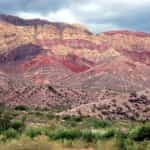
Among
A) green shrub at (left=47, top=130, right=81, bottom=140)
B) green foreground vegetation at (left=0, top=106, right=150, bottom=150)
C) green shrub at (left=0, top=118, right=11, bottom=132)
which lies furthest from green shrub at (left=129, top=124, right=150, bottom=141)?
green shrub at (left=0, top=118, right=11, bottom=132)

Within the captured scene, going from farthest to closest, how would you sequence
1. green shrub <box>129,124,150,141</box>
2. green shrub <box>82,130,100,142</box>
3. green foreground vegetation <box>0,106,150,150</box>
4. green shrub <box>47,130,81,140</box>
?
green shrub <box>47,130,81,140</box> → green shrub <box>129,124,150,141</box> → green shrub <box>82,130,100,142</box> → green foreground vegetation <box>0,106,150,150</box>

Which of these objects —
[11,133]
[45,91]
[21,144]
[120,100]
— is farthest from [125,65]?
[21,144]

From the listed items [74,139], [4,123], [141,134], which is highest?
[141,134]

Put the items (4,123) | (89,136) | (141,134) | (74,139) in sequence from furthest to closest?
(4,123) → (89,136) → (141,134) → (74,139)

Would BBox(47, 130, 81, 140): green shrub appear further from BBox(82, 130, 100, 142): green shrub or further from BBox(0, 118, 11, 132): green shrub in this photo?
BBox(0, 118, 11, 132): green shrub

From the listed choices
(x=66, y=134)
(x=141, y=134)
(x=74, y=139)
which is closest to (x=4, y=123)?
(x=66, y=134)

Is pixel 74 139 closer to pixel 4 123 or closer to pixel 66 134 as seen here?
pixel 66 134

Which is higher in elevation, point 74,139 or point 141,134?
point 141,134

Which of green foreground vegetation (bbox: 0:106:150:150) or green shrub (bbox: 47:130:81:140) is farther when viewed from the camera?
green shrub (bbox: 47:130:81:140)

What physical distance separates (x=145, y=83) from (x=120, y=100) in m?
99.9

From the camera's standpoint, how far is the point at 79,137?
1554 inches

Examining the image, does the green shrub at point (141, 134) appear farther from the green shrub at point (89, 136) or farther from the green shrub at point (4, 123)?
the green shrub at point (4, 123)

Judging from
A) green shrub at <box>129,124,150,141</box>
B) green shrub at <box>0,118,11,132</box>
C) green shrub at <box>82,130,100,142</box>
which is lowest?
green shrub at <box>0,118,11,132</box>

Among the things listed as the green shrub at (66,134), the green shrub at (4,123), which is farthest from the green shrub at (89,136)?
the green shrub at (4,123)
